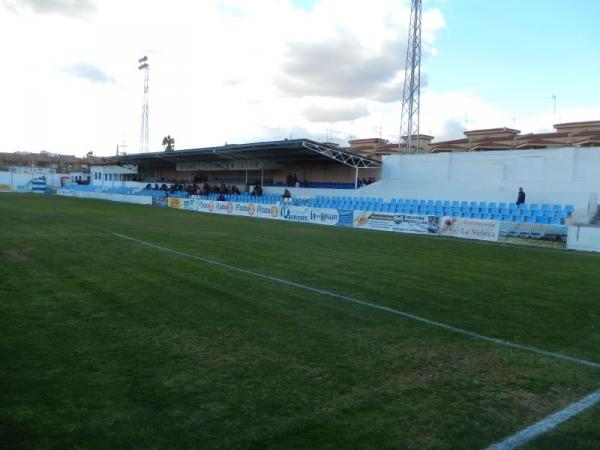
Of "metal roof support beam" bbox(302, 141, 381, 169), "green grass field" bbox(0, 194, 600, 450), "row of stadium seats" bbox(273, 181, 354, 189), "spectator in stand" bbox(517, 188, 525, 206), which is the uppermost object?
"metal roof support beam" bbox(302, 141, 381, 169)

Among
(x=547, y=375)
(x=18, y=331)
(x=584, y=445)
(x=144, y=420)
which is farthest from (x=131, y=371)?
(x=547, y=375)

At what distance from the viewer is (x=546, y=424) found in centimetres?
402

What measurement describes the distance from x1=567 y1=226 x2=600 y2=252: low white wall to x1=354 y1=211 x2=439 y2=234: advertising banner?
19.5 feet

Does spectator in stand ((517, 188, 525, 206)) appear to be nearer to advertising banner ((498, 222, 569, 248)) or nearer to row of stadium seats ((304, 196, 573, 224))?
row of stadium seats ((304, 196, 573, 224))

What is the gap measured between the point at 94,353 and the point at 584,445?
4839mm

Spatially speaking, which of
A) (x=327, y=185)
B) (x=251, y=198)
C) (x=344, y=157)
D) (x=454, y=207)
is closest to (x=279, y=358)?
(x=454, y=207)

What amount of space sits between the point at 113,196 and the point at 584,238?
46990 millimetres

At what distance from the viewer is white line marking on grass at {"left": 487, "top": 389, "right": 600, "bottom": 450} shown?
369 cm

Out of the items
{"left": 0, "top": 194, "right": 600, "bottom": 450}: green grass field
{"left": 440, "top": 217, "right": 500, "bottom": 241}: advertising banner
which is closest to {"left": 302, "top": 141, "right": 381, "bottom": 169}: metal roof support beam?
{"left": 440, "top": 217, "right": 500, "bottom": 241}: advertising banner

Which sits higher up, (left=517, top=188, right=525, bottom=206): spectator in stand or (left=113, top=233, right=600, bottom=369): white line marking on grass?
(left=517, top=188, right=525, bottom=206): spectator in stand

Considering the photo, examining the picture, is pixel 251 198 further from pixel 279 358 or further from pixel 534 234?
pixel 279 358

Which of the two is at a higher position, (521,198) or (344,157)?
(344,157)

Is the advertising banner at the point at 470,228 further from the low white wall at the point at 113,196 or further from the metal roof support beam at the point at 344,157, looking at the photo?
the low white wall at the point at 113,196

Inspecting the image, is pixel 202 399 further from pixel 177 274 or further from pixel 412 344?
pixel 177 274
